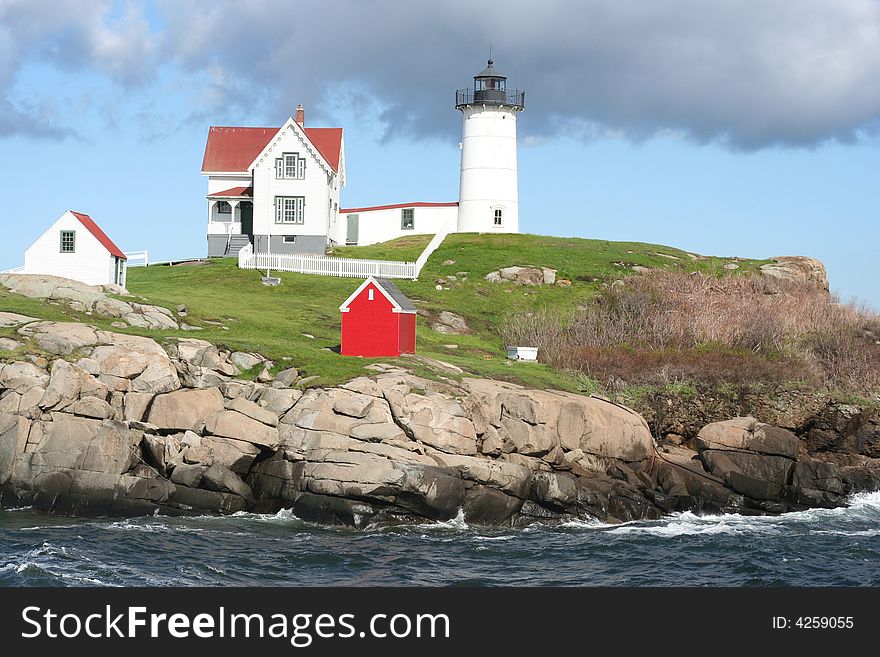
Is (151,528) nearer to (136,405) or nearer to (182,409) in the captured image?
(182,409)

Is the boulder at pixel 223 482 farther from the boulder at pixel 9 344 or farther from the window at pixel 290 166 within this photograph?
the window at pixel 290 166

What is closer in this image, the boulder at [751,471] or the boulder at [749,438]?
the boulder at [751,471]

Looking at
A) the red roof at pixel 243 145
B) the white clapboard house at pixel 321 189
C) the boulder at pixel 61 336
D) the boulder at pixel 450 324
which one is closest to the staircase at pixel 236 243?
the white clapboard house at pixel 321 189

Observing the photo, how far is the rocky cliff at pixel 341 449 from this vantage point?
27.1 m

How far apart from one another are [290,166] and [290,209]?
2397 millimetres

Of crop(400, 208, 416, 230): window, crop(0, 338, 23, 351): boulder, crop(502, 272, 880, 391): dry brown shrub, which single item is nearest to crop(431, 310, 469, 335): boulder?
crop(502, 272, 880, 391): dry brown shrub

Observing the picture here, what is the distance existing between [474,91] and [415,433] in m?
42.0

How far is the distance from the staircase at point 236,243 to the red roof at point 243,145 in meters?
4.33

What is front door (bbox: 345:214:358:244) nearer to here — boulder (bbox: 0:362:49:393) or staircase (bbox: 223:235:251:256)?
staircase (bbox: 223:235:251:256)

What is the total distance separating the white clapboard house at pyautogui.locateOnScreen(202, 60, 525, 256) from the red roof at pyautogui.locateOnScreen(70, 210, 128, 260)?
17.4 m

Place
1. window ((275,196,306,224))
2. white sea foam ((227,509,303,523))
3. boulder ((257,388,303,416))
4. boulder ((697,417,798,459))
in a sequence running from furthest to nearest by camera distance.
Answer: window ((275,196,306,224))
boulder ((697,417,798,459))
boulder ((257,388,303,416))
white sea foam ((227,509,303,523))

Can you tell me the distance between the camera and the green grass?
34688mm

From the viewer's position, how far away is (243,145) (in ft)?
218
